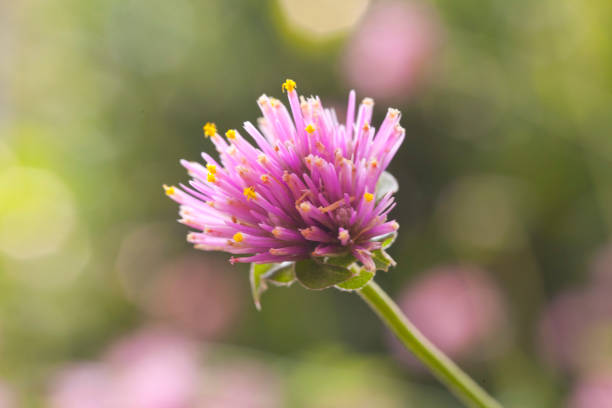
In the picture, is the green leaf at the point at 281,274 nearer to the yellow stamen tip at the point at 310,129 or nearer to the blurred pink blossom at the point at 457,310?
the yellow stamen tip at the point at 310,129

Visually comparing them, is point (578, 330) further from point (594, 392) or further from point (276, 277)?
point (276, 277)

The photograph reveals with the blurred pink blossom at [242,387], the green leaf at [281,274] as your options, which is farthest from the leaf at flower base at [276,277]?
the blurred pink blossom at [242,387]

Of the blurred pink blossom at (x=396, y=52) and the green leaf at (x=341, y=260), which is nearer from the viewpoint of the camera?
the green leaf at (x=341, y=260)

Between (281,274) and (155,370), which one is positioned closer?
(281,274)

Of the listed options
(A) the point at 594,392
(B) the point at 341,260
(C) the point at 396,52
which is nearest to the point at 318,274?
(B) the point at 341,260

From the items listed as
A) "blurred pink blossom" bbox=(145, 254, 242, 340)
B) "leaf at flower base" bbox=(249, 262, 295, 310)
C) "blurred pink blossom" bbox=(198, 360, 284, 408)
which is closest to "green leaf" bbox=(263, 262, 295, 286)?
"leaf at flower base" bbox=(249, 262, 295, 310)

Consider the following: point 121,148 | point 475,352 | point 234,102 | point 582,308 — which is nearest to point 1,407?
point 121,148
